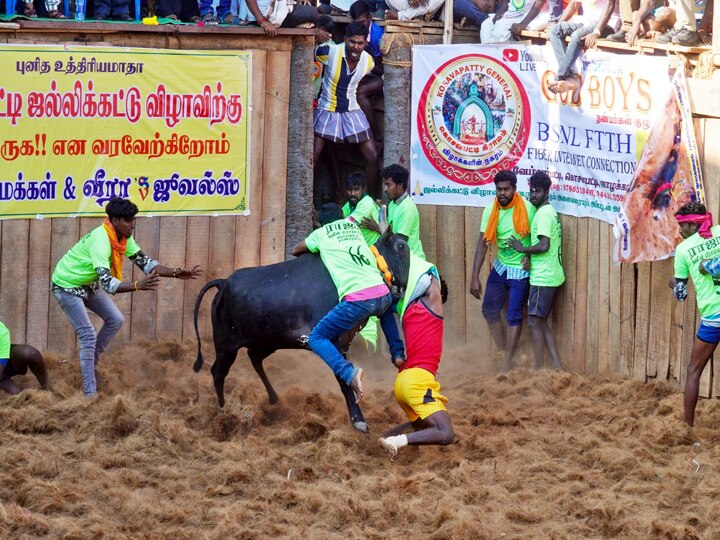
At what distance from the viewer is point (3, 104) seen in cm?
1011

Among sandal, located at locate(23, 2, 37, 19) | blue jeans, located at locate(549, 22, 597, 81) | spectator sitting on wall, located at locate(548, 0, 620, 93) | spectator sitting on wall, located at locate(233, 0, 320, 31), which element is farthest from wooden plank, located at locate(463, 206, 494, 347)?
sandal, located at locate(23, 2, 37, 19)

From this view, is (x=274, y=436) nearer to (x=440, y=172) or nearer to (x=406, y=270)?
(x=406, y=270)

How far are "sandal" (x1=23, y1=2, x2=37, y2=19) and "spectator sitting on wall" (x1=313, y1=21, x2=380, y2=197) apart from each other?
9.09 ft

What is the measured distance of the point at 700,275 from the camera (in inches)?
322

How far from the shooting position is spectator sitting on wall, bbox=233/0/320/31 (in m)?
11.1

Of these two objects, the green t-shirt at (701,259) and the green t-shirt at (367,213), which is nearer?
the green t-shirt at (701,259)

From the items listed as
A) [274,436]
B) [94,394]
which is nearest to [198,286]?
[94,394]

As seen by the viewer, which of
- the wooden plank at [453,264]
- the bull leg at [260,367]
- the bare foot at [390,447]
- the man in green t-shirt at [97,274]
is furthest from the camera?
the wooden plank at [453,264]

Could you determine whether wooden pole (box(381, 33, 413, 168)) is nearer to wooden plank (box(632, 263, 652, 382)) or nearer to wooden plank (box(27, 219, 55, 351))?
wooden plank (box(632, 263, 652, 382))

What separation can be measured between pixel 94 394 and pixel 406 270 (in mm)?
2980

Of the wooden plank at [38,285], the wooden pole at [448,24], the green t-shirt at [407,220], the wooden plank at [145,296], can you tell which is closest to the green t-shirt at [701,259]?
the green t-shirt at [407,220]

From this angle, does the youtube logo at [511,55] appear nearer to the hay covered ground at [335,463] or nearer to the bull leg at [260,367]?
the hay covered ground at [335,463]

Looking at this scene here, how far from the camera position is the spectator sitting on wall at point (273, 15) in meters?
11.1

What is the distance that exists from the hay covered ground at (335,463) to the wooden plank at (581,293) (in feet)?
1.30
